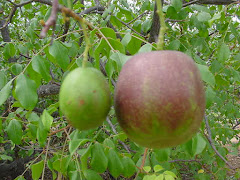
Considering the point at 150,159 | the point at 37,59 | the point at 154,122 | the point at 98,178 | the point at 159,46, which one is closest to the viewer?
the point at 154,122

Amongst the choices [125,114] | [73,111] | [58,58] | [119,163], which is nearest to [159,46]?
[125,114]

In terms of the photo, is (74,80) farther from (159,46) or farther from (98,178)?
(98,178)

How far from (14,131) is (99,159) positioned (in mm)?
945

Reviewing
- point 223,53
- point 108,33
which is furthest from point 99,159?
point 223,53

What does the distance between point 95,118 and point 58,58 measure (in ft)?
3.16

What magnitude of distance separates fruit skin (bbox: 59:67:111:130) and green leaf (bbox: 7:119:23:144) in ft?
4.70

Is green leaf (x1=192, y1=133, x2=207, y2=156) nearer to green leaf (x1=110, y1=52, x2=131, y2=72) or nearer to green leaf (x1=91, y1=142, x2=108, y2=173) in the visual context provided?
green leaf (x1=91, y1=142, x2=108, y2=173)

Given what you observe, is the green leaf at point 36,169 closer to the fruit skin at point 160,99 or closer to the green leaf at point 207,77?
the fruit skin at point 160,99

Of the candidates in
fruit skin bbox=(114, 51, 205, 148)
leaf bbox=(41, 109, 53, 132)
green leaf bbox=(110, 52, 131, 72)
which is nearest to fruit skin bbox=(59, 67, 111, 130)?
fruit skin bbox=(114, 51, 205, 148)

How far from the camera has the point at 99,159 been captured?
1.79 m

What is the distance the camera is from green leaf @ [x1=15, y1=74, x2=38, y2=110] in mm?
1607

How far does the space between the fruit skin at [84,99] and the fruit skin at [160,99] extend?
81 millimetres

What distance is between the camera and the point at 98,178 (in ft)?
6.28

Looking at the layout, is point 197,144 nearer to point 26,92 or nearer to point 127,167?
point 127,167
